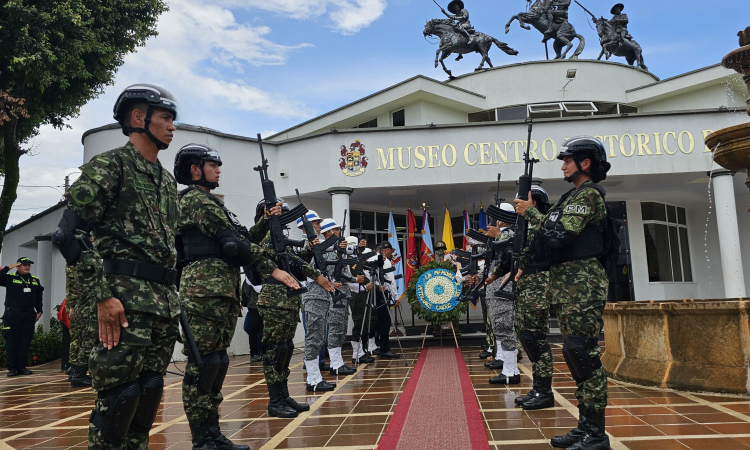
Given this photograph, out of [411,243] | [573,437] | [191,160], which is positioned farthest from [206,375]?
[411,243]

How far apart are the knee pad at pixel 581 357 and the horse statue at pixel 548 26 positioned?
56.4 ft

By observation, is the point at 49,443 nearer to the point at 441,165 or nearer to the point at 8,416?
the point at 8,416

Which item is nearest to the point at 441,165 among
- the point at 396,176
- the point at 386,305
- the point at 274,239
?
the point at 396,176

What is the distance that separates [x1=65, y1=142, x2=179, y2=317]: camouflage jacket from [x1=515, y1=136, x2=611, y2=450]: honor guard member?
2.67 metres

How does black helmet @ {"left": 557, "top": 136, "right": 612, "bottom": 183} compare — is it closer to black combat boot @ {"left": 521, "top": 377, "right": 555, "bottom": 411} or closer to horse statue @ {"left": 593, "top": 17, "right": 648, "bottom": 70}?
black combat boot @ {"left": 521, "top": 377, "right": 555, "bottom": 411}

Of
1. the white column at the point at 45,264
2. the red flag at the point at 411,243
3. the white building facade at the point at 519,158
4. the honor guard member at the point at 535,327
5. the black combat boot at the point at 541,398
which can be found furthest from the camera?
the white column at the point at 45,264

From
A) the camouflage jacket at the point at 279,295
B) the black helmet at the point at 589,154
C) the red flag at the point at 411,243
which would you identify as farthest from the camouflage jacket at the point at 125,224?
the red flag at the point at 411,243

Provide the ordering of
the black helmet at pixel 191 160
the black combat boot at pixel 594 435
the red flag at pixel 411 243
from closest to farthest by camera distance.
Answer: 1. the black combat boot at pixel 594 435
2. the black helmet at pixel 191 160
3. the red flag at pixel 411 243

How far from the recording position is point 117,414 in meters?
2.48

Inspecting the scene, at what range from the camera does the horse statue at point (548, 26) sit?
1872 cm

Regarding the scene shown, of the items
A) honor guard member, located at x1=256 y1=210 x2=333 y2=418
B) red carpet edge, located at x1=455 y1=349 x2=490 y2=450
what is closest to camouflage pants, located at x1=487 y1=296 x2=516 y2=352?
red carpet edge, located at x1=455 y1=349 x2=490 y2=450

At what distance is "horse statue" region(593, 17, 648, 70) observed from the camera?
19.1 meters

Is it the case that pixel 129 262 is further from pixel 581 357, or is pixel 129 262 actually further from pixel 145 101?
pixel 581 357

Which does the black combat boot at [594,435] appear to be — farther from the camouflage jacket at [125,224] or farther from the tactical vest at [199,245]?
the tactical vest at [199,245]
